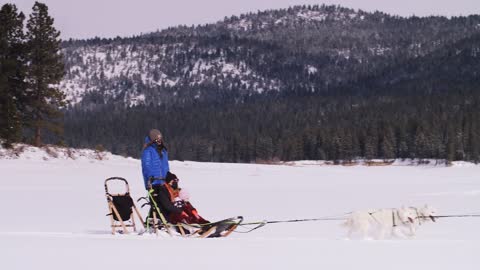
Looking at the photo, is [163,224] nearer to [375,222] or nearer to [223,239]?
[223,239]

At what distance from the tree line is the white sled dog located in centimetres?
2253

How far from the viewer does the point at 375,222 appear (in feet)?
28.2

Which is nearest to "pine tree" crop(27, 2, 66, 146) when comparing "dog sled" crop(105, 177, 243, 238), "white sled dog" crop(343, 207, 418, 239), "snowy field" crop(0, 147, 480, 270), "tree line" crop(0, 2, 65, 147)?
"tree line" crop(0, 2, 65, 147)

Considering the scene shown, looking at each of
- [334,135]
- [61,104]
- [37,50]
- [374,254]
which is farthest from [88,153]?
[334,135]

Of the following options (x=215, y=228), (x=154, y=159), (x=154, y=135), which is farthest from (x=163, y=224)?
(x=154, y=135)

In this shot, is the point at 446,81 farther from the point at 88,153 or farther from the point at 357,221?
the point at 357,221

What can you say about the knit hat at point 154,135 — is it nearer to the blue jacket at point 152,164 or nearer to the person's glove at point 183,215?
the blue jacket at point 152,164

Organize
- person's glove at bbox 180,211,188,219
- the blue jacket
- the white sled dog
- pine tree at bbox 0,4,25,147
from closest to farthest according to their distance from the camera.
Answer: the white sled dog → the blue jacket → person's glove at bbox 180,211,188,219 → pine tree at bbox 0,4,25,147

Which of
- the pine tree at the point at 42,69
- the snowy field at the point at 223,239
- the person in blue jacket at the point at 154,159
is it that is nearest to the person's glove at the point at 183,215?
the person in blue jacket at the point at 154,159

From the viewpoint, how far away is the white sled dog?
856 centimetres

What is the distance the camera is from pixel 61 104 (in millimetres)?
29266

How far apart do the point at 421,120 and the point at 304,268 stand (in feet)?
291

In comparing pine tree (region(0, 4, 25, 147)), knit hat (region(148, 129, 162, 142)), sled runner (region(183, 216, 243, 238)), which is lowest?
sled runner (region(183, 216, 243, 238))

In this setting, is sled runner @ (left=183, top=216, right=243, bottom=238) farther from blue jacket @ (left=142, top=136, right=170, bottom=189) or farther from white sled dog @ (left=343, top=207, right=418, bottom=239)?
white sled dog @ (left=343, top=207, right=418, bottom=239)
